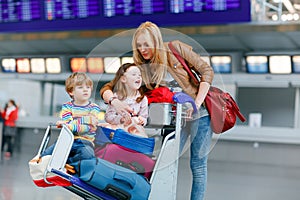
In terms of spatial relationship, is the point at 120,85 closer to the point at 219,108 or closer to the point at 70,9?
the point at 219,108

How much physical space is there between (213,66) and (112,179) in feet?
13.6

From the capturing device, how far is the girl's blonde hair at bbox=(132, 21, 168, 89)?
10.2 feet

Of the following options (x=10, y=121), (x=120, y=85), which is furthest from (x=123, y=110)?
(x=10, y=121)

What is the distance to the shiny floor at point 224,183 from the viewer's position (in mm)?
5332

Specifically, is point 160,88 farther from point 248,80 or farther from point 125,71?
point 248,80

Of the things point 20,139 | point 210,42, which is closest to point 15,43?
point 20,139

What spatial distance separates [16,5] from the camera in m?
9.36

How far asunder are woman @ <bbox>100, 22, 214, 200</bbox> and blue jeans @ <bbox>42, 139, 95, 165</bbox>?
309 mm

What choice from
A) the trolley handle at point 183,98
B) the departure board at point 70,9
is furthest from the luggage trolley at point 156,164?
the departure board at point 70,9

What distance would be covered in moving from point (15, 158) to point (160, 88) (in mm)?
6828

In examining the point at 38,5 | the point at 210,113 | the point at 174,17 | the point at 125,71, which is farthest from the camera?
the point at 38,5

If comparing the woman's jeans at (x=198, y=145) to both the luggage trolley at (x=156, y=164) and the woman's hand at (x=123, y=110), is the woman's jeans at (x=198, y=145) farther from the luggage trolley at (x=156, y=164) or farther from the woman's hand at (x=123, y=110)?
the woman's hand at (x=123, y=110)

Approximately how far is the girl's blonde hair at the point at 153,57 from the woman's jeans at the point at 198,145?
0.52 metres

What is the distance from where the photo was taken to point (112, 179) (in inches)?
127
